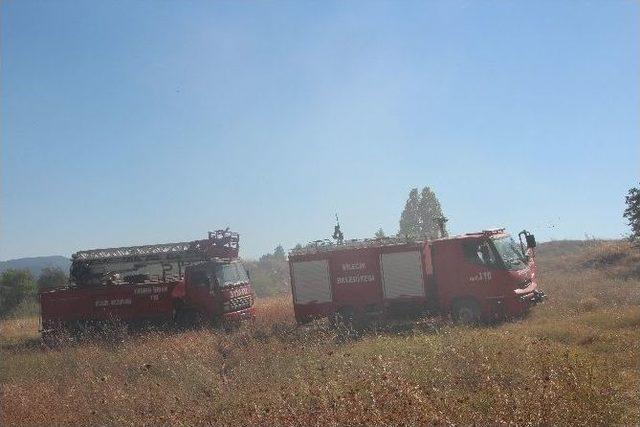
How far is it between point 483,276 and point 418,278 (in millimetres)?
1856

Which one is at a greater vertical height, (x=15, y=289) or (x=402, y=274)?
(x=15, y=289)

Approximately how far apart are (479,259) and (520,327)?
2.64 meters

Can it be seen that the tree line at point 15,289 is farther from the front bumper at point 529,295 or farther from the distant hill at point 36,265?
the front bumper at point 529,295

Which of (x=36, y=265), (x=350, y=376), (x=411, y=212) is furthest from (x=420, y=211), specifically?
(x=36, y=265)

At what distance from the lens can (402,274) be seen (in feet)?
48.9

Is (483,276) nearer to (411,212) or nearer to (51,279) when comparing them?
(51,279)

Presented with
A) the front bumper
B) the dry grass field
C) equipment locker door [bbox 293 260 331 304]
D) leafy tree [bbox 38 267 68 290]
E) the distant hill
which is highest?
the distant hill

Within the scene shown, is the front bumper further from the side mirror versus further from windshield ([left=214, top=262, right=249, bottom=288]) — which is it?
windshield ([left=214, top=262, right=249, bottom=288])

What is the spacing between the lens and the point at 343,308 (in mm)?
15578

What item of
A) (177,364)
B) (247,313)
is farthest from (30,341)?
(177,364)

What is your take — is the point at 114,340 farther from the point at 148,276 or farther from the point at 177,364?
the point at 177,364

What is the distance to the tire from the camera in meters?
14.2

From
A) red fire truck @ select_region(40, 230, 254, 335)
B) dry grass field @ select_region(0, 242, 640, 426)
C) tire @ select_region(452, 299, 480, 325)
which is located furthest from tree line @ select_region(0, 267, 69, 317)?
tire @ select_region(452, 299, 480, 325)

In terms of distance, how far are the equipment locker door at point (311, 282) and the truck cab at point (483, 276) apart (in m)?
3.42
